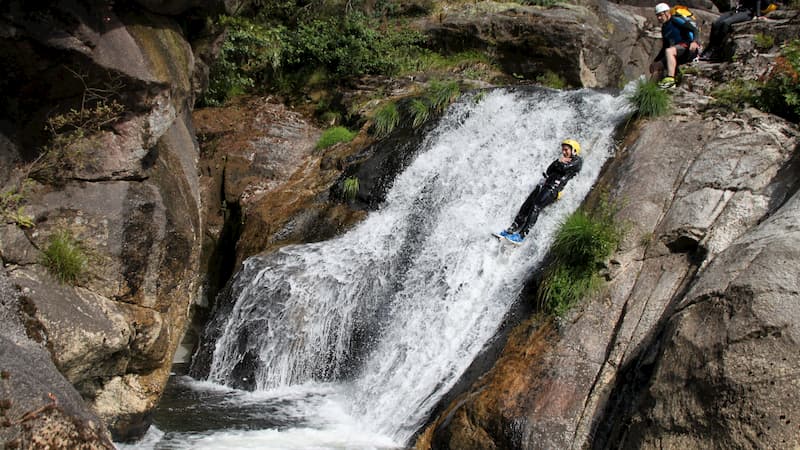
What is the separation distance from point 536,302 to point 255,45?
9.88m

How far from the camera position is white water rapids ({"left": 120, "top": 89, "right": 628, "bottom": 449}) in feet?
25.2

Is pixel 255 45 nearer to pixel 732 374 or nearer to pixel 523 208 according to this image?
pixel 523 208

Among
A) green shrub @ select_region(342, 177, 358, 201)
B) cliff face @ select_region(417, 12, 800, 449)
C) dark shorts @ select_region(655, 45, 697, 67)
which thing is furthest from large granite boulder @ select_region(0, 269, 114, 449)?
dark shorts @ select_region(655, 45, 697, 67)

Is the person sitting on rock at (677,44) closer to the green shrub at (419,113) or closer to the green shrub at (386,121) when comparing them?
the green shrub at (419,113)

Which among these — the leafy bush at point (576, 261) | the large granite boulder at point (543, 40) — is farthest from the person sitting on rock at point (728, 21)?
the leafy bush at point (576, 261)

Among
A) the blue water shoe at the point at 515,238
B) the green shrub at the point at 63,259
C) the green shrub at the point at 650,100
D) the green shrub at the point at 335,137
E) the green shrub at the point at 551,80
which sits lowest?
the green shrub at the point at 551,80

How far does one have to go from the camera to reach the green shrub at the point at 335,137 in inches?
501

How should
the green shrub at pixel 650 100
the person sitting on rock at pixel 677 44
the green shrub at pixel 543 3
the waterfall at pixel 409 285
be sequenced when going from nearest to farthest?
the waterfall at pixel 409 285 → the green shrub at pixel 650 100 → the person sitting on rock at pixel 677 44 → the green shrub at pixel 543 3

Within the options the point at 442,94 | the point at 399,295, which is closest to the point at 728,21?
the point at 442,94

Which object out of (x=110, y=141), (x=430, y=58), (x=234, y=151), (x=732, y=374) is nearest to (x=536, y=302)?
(x=732, y=374)

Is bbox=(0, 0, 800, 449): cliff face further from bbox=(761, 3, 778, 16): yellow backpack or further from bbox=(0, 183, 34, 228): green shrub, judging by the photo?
bbox=(761, 3, 778, 16): yellow backpack

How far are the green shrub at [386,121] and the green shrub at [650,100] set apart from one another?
4228mm

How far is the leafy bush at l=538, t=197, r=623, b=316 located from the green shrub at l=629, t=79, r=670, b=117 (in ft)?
8.09

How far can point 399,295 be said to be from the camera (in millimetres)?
8992
